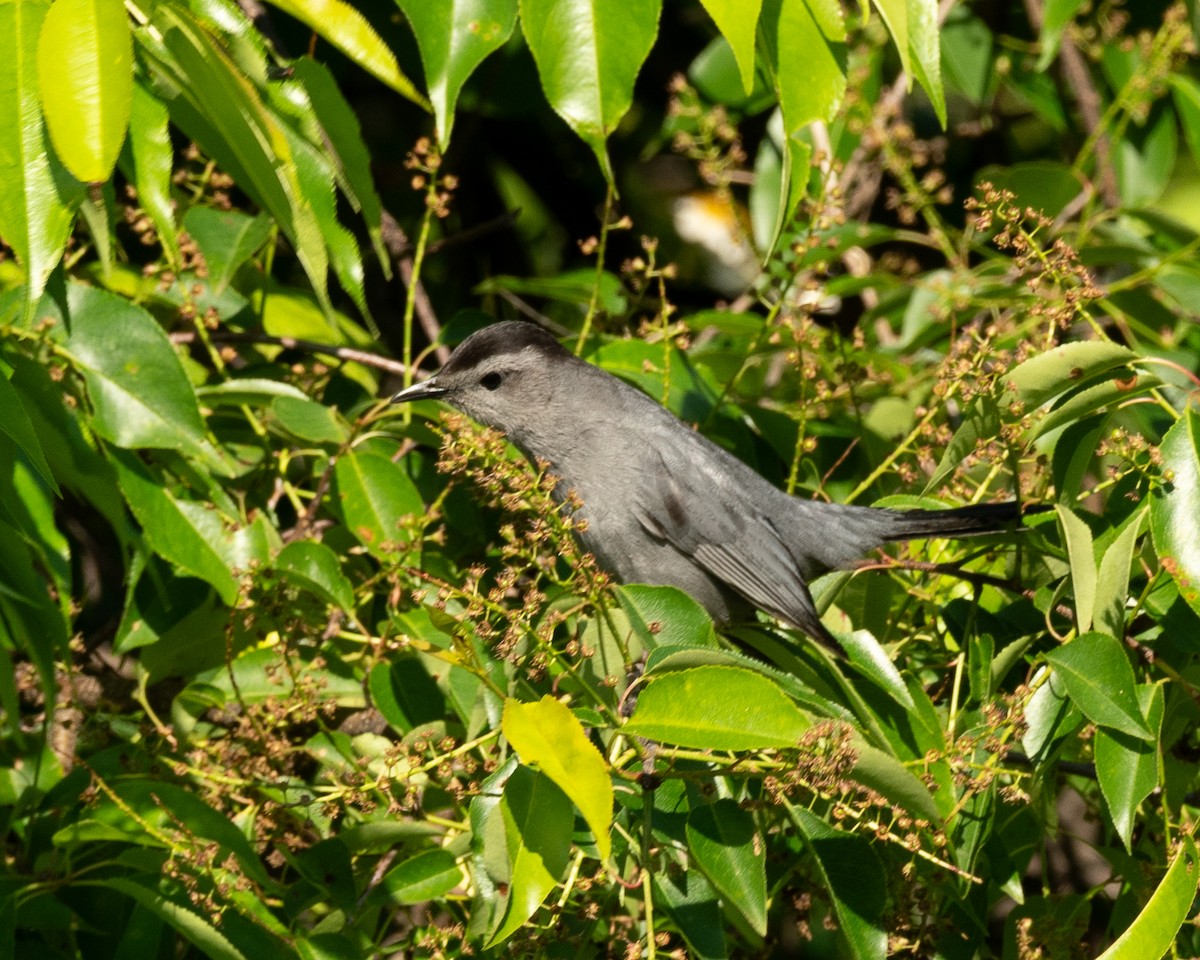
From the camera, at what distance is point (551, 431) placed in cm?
384

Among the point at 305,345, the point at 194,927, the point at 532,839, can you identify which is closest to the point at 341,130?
the point at 305,345

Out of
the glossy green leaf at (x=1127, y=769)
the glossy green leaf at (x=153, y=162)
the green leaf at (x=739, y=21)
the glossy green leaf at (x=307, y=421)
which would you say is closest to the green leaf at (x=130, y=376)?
the glossy green leaf at (x=307, y=421)

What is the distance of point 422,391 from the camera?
328 cm

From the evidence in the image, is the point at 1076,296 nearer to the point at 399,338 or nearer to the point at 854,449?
the point at 854,449

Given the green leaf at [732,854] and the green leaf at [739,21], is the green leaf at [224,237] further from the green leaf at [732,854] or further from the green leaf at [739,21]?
the green leaf at [732,854]

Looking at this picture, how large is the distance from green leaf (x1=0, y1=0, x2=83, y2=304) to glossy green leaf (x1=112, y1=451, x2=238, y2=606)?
3.00ft

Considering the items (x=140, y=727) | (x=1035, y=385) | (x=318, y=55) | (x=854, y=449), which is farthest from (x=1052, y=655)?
(x=318, y=55)

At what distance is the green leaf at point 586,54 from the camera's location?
2.21 metres

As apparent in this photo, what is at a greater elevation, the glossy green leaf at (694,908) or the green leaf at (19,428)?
the green leaf at (19,428)

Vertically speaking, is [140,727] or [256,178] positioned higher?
[256,178]

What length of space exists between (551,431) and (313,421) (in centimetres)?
108

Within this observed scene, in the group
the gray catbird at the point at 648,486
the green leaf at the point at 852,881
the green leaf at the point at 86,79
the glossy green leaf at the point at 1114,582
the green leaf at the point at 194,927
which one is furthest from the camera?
the gray catbird at the point at 648,486

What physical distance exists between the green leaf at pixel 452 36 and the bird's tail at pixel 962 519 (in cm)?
126

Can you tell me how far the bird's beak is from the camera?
10.2 feet
